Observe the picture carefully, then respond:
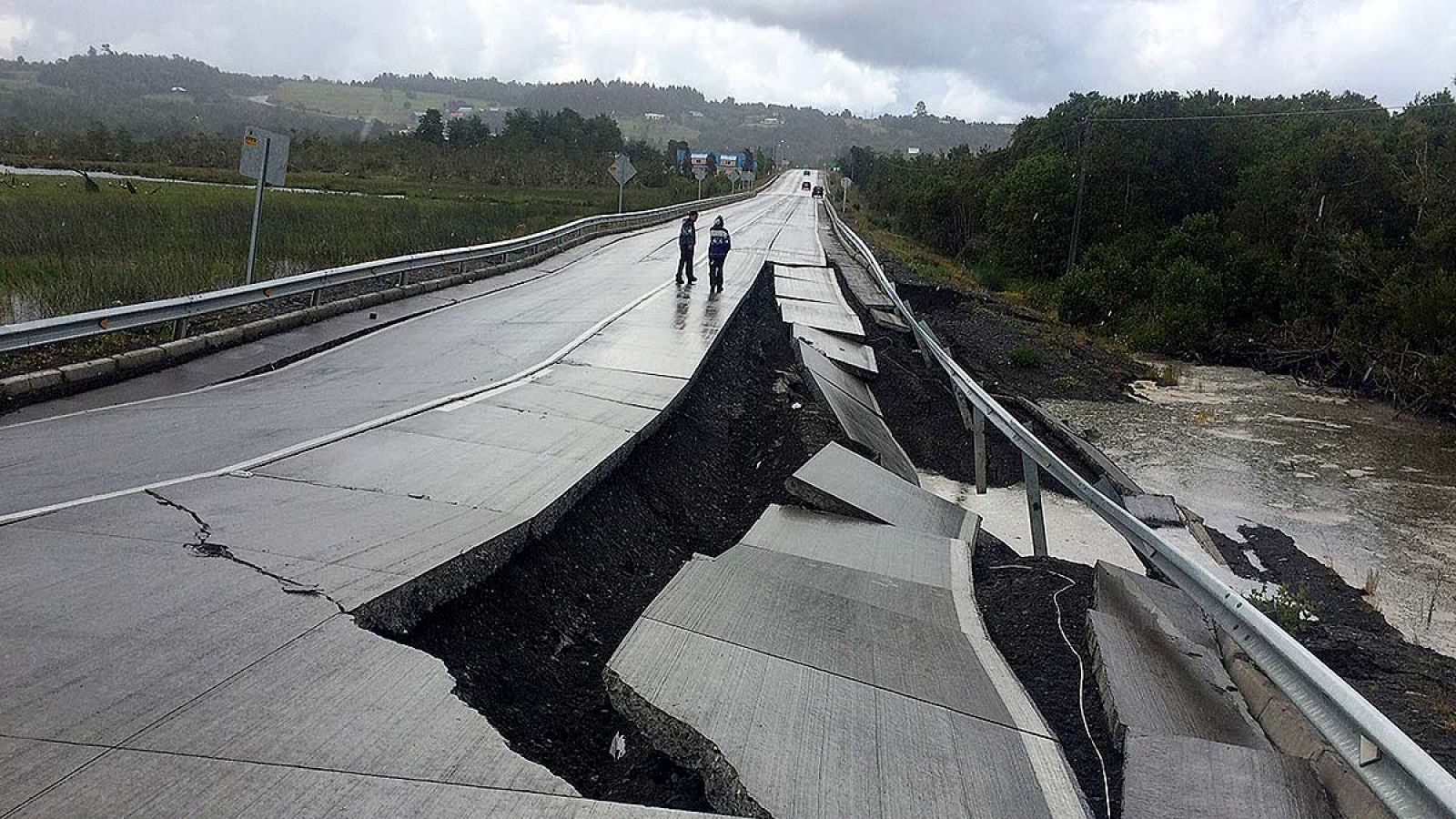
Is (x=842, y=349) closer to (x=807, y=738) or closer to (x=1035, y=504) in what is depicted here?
(x=1035, y=504)

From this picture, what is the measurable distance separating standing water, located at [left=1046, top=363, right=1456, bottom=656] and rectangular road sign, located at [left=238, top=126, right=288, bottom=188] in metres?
13.6

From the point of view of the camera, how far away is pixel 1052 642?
5.71 m

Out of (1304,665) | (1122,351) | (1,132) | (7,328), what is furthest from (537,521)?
(1,132)

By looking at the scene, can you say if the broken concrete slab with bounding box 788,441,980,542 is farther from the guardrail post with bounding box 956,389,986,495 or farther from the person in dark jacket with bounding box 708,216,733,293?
the person in dark jacket with bounding box 708,216,733,293

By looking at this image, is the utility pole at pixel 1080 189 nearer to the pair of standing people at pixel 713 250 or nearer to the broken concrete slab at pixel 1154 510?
the pair of standing people at pixel 713 250

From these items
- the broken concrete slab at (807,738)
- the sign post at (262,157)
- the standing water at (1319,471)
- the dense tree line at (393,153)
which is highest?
the dense tree line at (393,153)

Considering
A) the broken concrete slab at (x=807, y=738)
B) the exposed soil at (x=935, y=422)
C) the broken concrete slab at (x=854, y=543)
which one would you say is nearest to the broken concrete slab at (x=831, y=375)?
the exposed soil at (x=935, y=422)

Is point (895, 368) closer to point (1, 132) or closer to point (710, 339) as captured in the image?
point (710, 339)

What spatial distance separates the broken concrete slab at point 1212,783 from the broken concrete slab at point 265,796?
68.8 inches

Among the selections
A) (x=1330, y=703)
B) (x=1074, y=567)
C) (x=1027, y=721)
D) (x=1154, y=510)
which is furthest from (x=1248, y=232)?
(x=1330, y=703)

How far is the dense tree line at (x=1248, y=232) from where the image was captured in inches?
1023

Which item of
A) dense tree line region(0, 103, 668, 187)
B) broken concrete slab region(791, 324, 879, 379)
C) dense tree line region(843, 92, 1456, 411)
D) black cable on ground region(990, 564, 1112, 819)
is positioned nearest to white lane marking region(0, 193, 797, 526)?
broken concrete slab region(791, 324, 879, 379)

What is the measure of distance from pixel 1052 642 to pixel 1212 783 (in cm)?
199

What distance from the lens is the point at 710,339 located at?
15570 millimetres
